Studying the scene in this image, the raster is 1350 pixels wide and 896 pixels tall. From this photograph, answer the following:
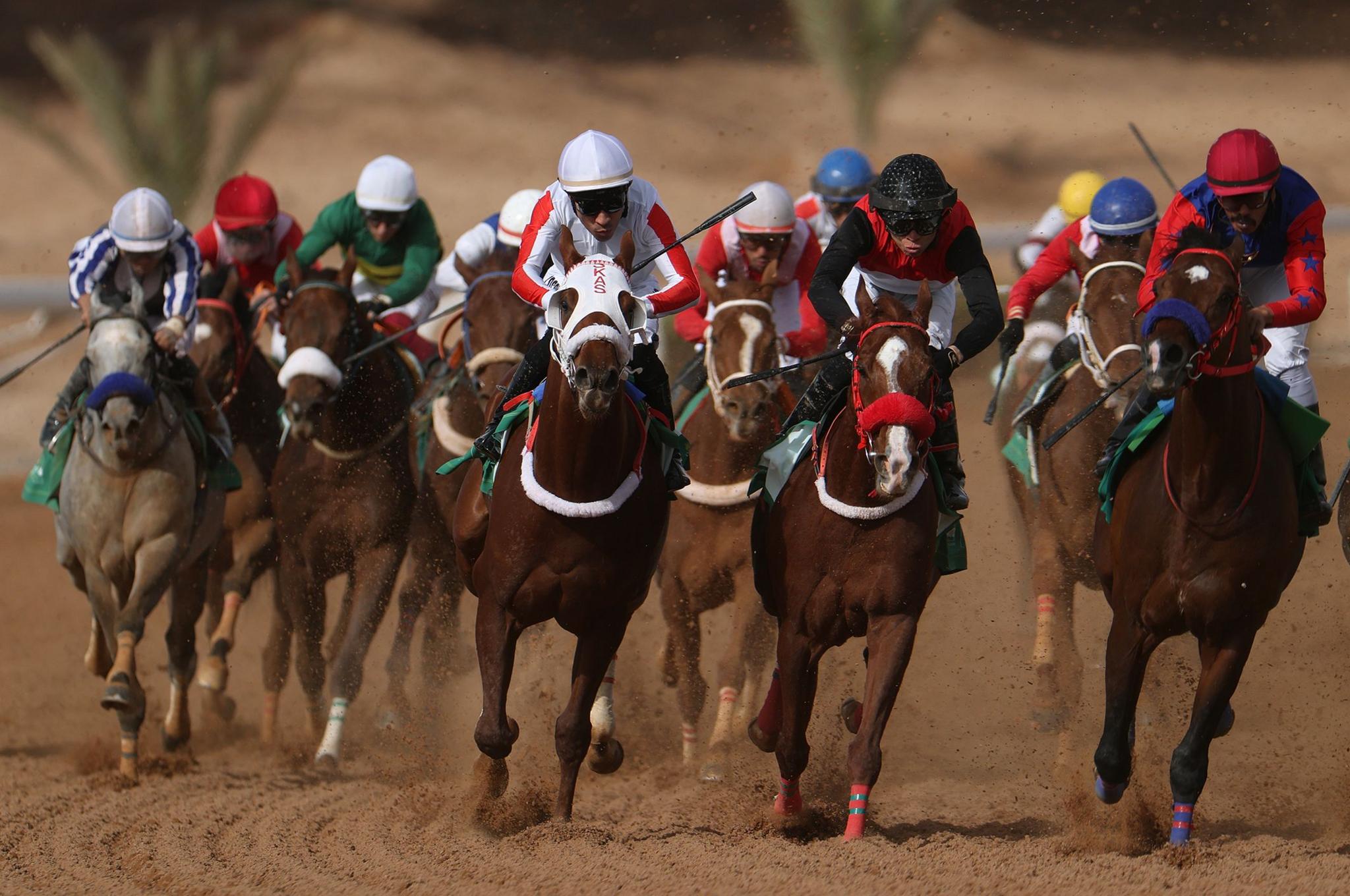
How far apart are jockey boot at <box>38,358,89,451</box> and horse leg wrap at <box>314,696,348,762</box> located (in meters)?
1.95

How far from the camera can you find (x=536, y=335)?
936cm

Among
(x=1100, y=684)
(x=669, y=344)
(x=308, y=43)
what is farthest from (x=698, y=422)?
(x=308, y=43)

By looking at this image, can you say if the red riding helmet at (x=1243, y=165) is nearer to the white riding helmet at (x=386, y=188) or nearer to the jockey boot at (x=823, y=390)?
the jockey boot at (x=823, y=390)

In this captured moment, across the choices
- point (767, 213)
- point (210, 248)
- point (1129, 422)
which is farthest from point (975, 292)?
point (210, 248)

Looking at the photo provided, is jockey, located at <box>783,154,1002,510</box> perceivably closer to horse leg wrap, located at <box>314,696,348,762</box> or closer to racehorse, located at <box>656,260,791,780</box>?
racehorse, located at <box>656,260,791,780</box>

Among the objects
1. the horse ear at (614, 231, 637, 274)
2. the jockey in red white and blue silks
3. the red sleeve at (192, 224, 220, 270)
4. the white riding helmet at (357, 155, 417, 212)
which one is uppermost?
the white riding helmet at (357, 155, 417, 212)

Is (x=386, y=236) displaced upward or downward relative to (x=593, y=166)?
upward

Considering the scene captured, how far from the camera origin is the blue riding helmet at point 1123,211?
940cm

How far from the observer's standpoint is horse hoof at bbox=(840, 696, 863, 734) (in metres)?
7.39

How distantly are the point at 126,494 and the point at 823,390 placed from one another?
11.7ft

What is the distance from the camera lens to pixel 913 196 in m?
7.02

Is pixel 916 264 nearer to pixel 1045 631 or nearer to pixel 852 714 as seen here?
pixel 852 714

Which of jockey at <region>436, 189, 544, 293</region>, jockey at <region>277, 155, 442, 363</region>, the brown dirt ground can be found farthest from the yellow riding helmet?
jockey at <region>277, 155, 442, 363</region>

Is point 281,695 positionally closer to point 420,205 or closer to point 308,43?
point 420,205
